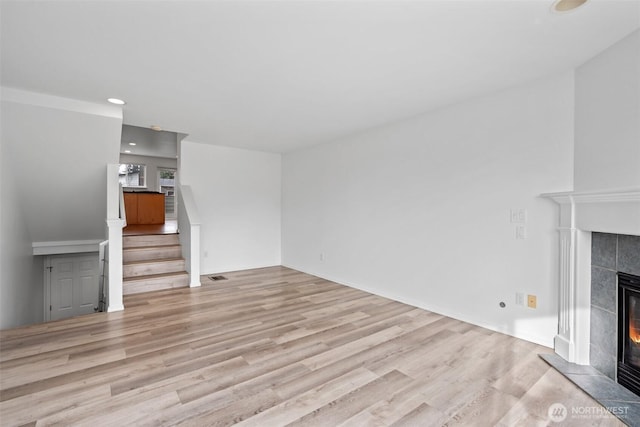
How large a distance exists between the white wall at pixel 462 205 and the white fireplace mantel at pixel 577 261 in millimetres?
149

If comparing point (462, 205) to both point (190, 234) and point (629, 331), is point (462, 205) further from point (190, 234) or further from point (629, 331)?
point (190, 234)

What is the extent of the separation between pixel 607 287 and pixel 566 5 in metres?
1.96

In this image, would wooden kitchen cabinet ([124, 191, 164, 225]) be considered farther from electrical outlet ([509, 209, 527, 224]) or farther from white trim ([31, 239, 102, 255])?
electrical outlet ([509, 209, 527, 224])

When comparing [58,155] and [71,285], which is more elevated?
[58,155]

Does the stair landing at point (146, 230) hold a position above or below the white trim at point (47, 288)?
above

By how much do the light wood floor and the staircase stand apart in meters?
0.78

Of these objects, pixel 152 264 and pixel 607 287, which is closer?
pixel 607 287

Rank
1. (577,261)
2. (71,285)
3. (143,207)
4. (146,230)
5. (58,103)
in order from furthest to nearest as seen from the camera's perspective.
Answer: (143,207)
(146,230)
(71,285)
(58,103)
(577,261)

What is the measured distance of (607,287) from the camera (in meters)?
2.22

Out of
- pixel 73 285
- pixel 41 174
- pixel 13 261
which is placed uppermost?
pixel 41 174

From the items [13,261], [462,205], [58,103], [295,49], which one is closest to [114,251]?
[13,261]

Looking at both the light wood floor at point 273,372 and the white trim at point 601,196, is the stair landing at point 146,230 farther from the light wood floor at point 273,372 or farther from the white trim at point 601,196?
the white trim at point 601,196

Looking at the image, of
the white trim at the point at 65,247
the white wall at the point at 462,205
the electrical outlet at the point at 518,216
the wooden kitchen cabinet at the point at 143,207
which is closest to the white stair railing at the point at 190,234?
the white trim at the point at 65,247

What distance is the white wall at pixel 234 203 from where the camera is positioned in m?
5.39
